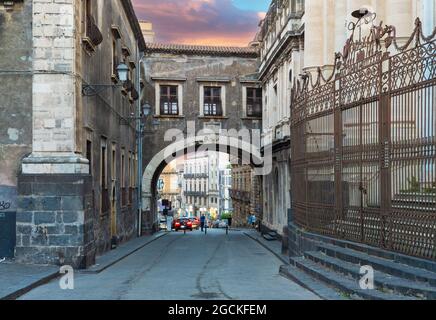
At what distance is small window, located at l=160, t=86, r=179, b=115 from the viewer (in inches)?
1321

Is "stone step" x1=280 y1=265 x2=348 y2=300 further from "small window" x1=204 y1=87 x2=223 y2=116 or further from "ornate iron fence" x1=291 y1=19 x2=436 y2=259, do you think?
"small window" x1=204 y1=87 x2=223 y2=116

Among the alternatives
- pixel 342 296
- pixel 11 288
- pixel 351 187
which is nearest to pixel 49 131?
pixel 11 288

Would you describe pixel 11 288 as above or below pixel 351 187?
below

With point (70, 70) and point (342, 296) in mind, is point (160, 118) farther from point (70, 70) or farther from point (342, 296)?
point (342, 296)

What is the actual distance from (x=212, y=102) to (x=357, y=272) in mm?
25723

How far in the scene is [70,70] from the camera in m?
14.0

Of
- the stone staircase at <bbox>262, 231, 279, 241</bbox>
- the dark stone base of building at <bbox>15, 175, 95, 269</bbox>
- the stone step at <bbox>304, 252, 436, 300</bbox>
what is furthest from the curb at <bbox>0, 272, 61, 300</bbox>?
the stone staircase at <bbox>262, 231, 279, 241</bbox>

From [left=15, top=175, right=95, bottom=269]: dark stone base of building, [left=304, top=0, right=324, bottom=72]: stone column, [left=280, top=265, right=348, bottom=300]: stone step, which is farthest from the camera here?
[left=304, top=0, right=324, bottom=72]: stone column

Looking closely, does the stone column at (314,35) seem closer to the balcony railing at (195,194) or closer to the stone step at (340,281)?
the stone step at (340,281)

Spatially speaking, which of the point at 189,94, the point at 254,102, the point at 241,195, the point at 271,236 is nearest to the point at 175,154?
the point at 189,94

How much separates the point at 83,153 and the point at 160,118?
18.5m

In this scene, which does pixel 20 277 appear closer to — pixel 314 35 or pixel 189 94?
pixel 314 35

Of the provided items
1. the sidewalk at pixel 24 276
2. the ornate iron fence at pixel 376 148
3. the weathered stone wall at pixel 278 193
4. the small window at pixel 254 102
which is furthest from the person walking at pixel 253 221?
the ornate iron fence at pixel 376 148
